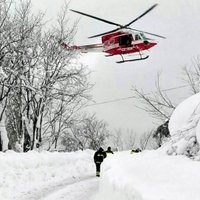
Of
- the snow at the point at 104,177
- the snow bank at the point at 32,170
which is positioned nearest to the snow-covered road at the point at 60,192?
the snow at the point at 104,177

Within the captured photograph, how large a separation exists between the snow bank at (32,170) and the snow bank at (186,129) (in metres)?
5.86

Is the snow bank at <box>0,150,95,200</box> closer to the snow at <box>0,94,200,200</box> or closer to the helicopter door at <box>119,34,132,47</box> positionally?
the snow at <box>0,94,200,200</box>

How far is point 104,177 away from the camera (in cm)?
849

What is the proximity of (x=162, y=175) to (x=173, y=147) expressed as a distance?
89.9 inches

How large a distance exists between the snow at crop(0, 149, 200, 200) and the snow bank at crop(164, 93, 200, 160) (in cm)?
23

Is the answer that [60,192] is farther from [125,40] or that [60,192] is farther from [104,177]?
[125,40]

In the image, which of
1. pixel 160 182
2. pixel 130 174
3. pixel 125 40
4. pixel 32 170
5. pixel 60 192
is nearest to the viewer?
pixel 160 182

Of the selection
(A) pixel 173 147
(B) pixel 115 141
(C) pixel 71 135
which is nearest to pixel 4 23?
(A) pixel 173 147

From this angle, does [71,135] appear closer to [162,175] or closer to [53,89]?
[53,89]

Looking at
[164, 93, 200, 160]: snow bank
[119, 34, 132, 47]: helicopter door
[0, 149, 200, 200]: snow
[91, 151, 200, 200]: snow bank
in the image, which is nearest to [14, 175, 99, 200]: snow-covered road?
[0, 149, 200, 200]: snow

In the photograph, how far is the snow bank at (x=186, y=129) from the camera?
811 cm

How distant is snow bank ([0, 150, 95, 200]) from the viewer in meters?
13.2

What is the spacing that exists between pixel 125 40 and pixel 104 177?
18168mm

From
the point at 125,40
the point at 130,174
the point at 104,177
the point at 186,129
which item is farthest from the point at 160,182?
the point at 125,40
